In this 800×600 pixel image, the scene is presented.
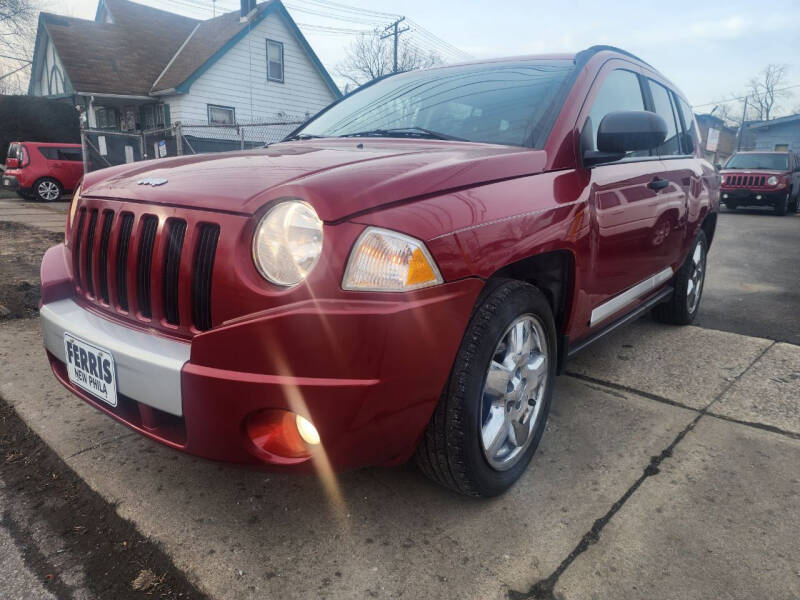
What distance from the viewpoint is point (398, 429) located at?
1.63 meters

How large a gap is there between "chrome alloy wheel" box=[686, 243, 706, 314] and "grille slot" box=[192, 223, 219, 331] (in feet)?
11.4

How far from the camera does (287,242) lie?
5.04 ft

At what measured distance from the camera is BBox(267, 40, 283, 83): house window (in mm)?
20844

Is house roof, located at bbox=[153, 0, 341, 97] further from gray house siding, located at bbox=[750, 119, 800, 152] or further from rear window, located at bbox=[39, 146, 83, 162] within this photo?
gray house siding, located at bbox=[750, 119, 800, 152]

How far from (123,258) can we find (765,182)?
15944 mm

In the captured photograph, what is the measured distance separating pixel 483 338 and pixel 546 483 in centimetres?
76

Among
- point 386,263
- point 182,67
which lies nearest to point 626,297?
point 386,263

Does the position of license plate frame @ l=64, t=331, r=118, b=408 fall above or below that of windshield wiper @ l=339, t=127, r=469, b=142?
below

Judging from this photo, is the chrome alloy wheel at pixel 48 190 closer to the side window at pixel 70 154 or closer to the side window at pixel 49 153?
the side window at pixel 49 153

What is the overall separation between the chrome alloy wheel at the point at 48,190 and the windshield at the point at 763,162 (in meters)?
17.6

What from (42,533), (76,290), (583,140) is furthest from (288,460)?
(583,140)

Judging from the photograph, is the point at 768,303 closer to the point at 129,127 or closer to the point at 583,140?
the point at 583,140

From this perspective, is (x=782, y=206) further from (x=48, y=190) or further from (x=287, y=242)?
(x=48, y=190)

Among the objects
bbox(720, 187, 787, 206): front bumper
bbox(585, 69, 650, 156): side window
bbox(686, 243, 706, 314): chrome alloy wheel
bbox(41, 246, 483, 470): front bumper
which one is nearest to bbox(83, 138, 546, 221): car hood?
bbox(41, 246, 483, 470): front bumper
